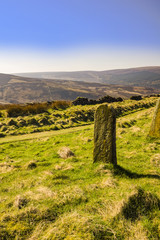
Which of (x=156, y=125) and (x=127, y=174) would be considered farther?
(x=156, y=125)

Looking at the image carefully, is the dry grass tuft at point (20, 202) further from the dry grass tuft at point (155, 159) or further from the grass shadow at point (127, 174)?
the dry grass tuft at point (155, 159)

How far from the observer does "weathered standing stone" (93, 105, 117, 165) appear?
6.99 m

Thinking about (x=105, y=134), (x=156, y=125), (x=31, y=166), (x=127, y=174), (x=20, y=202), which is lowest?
(x=31, y=166)

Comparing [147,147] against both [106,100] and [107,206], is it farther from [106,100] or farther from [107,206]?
[106,100]

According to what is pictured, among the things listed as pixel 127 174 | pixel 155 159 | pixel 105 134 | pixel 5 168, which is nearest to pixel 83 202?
pixel 127 174

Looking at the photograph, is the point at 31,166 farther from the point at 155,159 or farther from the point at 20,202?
the point at 155,159

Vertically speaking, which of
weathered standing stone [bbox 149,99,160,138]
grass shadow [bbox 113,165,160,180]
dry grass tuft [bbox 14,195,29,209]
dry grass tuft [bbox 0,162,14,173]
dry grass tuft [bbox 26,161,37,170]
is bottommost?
dry grass tuft [bbox 0,162,14,173]

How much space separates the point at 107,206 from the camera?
4.05 m

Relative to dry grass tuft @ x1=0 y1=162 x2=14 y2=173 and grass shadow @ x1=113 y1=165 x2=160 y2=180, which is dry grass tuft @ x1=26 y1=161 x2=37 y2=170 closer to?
dry grass tuft @ x1=0 y1=162 x2=14 y2=173

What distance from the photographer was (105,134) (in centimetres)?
716

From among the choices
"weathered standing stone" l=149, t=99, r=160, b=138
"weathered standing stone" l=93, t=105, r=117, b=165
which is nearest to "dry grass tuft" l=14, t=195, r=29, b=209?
"weathered standing stone" l=93, t=105, r=117, b=165

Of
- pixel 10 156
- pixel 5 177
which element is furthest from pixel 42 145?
pixel 5 177

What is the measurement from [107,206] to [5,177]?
519 cm

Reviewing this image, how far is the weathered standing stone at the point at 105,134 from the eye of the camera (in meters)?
6.99
